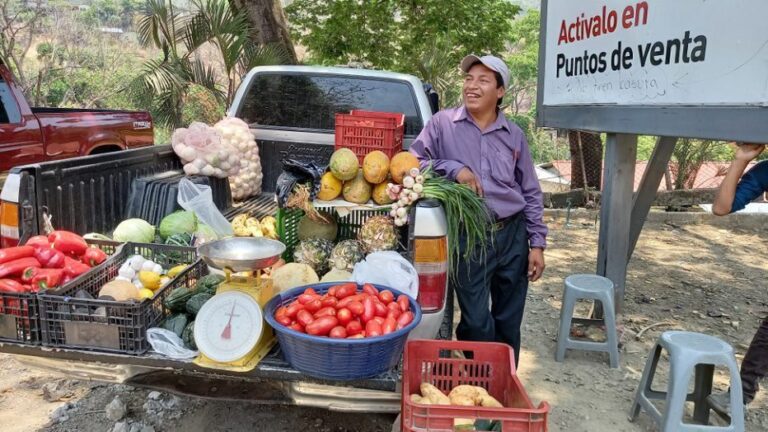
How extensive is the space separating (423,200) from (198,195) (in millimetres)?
1629

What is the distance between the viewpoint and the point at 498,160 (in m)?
3.35

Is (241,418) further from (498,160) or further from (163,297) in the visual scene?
(498,160)

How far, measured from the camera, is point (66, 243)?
290cm

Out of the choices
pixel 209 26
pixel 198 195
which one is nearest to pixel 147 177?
pixel 198 195

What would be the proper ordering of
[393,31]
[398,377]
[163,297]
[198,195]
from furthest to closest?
1. [393,31]
2. [198,195]
3. [163,297]
4. [398,377]

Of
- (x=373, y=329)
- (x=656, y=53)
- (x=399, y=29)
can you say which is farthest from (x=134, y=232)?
(x=399, y=29)

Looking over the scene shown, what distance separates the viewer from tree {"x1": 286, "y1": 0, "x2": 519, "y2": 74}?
11.5m

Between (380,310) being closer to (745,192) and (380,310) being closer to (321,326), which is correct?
(321,326)

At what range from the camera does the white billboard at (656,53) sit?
123 inches

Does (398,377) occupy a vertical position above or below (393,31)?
below

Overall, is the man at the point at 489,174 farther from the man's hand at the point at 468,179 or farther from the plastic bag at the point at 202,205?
the plastic bag at the point at 202,205

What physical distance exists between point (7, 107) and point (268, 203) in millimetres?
4257

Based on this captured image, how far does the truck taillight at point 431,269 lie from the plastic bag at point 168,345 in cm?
108

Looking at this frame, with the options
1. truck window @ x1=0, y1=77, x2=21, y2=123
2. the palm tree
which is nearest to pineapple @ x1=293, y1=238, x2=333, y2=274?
truck window @ x1=0, y1=77, x2=21, y2=123
